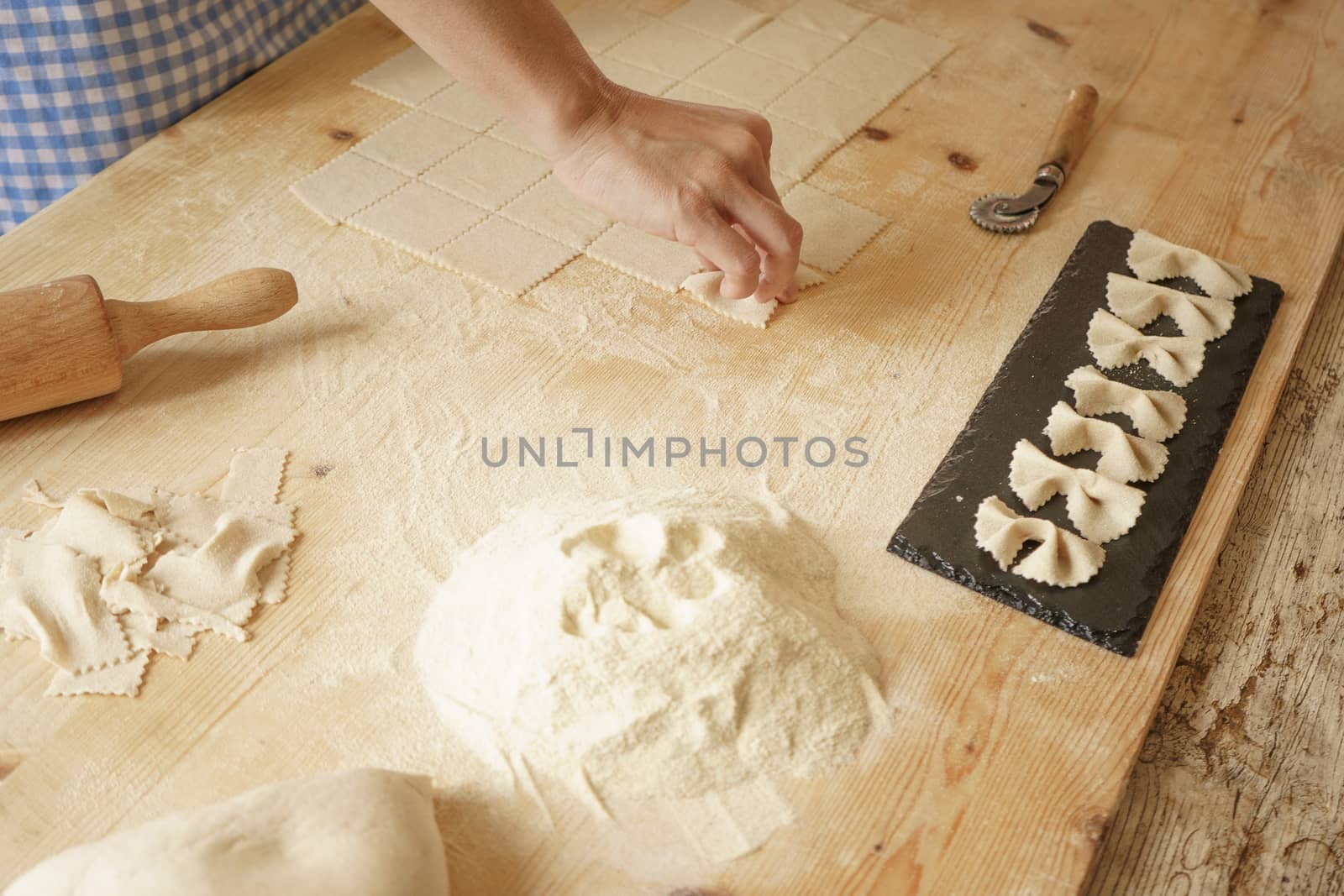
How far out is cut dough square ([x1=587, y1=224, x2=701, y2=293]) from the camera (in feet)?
4.74

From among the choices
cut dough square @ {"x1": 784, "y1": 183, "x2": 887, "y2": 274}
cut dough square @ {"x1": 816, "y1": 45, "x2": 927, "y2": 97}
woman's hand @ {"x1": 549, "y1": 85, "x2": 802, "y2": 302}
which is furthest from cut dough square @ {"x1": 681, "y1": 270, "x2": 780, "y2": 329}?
cut dough square @ {"x1": 816, "y1": 45, "x2": 927, "y2": 97}

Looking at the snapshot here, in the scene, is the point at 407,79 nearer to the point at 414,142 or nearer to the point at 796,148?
the point at 414,142

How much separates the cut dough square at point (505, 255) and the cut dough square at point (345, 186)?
163 millimetres

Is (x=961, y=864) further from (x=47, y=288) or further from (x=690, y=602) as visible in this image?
(x=47, y=288)

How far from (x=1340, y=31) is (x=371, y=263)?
1.86 meters

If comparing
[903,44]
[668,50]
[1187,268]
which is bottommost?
[1187,268]

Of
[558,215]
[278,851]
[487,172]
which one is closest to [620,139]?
[558,215]

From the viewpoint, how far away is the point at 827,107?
69.0 inches

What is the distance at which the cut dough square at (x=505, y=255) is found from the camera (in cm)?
143

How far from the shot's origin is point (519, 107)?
1.34 m

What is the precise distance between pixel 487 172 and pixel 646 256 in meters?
0.30

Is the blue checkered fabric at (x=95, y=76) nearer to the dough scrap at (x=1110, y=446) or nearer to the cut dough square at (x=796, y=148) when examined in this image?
the cut dough square at (x=796, y=148)

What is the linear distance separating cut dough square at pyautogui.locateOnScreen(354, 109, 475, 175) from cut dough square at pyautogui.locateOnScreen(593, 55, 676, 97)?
10.7 inches

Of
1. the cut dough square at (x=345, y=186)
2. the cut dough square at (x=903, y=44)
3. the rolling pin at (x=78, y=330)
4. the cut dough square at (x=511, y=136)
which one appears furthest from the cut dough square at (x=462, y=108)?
the cut dough square at (x=903, y=44)
